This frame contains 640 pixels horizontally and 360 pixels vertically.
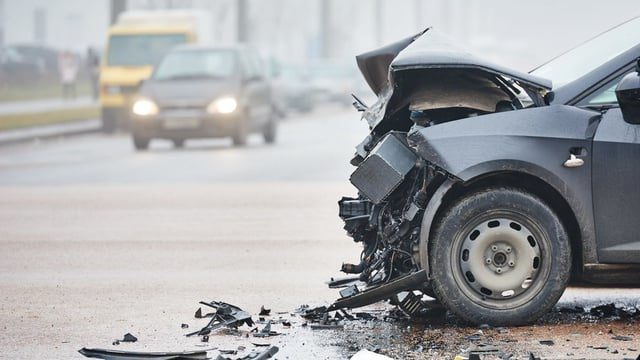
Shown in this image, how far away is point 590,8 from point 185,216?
140m

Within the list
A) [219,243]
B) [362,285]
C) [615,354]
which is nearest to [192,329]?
[362,285]

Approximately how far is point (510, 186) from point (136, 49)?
86.0ft

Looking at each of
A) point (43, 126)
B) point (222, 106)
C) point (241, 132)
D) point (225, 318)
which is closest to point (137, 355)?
point (225, 318)

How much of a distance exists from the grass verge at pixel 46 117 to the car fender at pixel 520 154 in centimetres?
2371

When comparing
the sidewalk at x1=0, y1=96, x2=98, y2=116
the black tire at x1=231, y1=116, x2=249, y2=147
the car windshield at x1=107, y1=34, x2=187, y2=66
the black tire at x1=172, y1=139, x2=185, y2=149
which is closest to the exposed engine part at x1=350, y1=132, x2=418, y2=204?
the black tire at x1=231, y1=116, x2=249, y2=147

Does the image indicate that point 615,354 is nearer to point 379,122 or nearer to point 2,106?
point 379,122

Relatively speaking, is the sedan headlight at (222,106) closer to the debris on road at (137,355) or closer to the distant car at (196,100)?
the distant car at (196,100)

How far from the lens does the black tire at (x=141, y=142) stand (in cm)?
2544

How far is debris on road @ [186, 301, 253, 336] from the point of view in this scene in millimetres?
7438

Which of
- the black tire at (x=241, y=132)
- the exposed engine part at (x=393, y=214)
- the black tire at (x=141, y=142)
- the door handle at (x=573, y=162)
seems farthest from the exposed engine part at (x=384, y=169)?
the black tire at (x=141, y=142)

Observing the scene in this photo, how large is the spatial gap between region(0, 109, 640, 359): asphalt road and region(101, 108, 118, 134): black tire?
10071 millimetres

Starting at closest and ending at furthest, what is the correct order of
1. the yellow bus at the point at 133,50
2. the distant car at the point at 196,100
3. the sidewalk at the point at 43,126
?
the distant car at the point at 196,100, the sidewalk at the point at 43,126, the yellow bus at the point at 133,50

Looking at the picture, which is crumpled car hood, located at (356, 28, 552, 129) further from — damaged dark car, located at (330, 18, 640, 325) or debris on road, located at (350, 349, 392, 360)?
debris on road, located at (350, 349, 392, 360)

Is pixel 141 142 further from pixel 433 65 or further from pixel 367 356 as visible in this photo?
pixel 367 356
